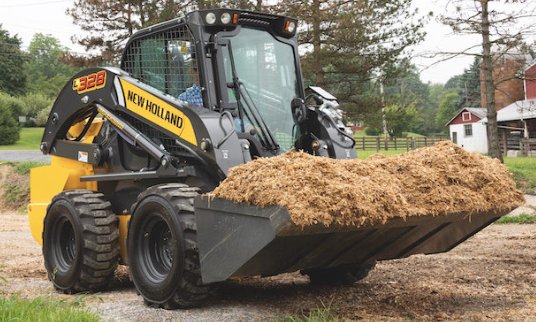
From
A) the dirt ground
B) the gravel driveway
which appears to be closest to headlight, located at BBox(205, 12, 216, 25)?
the dirt ground

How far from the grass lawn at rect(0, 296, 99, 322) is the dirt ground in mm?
366

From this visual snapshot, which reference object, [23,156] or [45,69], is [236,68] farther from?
[45,69]

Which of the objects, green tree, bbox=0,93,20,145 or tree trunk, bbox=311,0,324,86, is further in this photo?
green tree, bbox=0,93,20,145

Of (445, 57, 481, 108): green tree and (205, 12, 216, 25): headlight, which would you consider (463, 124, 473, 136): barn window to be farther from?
(205, 12, 216, 25): headlight

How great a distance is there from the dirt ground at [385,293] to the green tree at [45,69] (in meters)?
62.3

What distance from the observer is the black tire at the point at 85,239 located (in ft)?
22.0

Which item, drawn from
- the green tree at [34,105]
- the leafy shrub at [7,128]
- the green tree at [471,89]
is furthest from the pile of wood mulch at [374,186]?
the green tree at [471,89]

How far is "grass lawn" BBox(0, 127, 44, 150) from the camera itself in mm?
35884

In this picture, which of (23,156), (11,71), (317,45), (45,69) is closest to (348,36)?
(317,45)

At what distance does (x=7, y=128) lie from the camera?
125 feet

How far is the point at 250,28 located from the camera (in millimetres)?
6824

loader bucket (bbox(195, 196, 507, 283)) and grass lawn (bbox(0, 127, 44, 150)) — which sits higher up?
grass lawn (bbox(0, 127, 44, 150))

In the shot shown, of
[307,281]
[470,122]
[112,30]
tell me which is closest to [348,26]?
[112,30]

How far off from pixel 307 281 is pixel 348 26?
1560 cm
